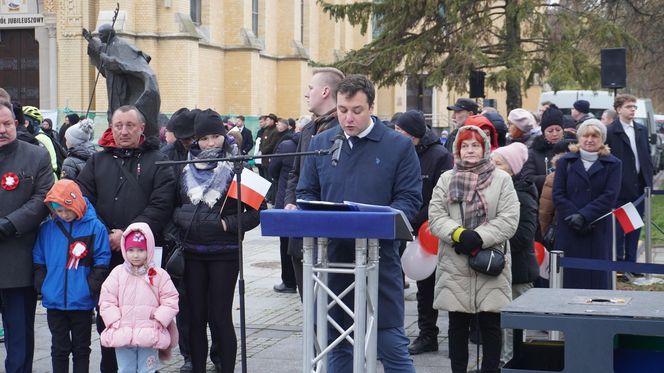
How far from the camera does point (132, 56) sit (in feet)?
40.1

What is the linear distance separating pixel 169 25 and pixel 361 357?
125ft

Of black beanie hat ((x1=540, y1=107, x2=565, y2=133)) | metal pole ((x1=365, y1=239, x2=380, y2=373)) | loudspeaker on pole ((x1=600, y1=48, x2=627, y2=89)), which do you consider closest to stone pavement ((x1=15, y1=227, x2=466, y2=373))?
black beanie hat ((x1=540, y1=107, x2=565, y2=133))

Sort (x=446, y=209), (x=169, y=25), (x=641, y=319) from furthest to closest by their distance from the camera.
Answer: (x=169, y=25), (x=446, y=209), (x=641, y=319)

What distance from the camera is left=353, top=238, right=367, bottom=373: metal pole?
18.2ft

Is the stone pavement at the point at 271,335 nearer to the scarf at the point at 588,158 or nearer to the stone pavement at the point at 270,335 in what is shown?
the stone pavement at the point at 270,335

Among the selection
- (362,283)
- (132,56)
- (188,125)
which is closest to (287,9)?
(132,56)

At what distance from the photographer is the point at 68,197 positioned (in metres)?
7.47

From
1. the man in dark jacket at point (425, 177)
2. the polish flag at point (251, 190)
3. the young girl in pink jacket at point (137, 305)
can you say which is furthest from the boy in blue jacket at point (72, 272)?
the man in dark jacket at point (425, 177)

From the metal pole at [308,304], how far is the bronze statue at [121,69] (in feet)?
21.2

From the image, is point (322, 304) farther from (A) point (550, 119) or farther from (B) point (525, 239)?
(A) point (550, 119)

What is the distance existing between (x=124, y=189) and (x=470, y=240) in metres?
2.46

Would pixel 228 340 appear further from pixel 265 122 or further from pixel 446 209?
pixel 265 122

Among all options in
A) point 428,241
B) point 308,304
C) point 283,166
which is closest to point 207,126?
point 428,241

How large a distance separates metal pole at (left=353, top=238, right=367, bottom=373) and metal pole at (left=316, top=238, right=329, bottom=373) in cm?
18
